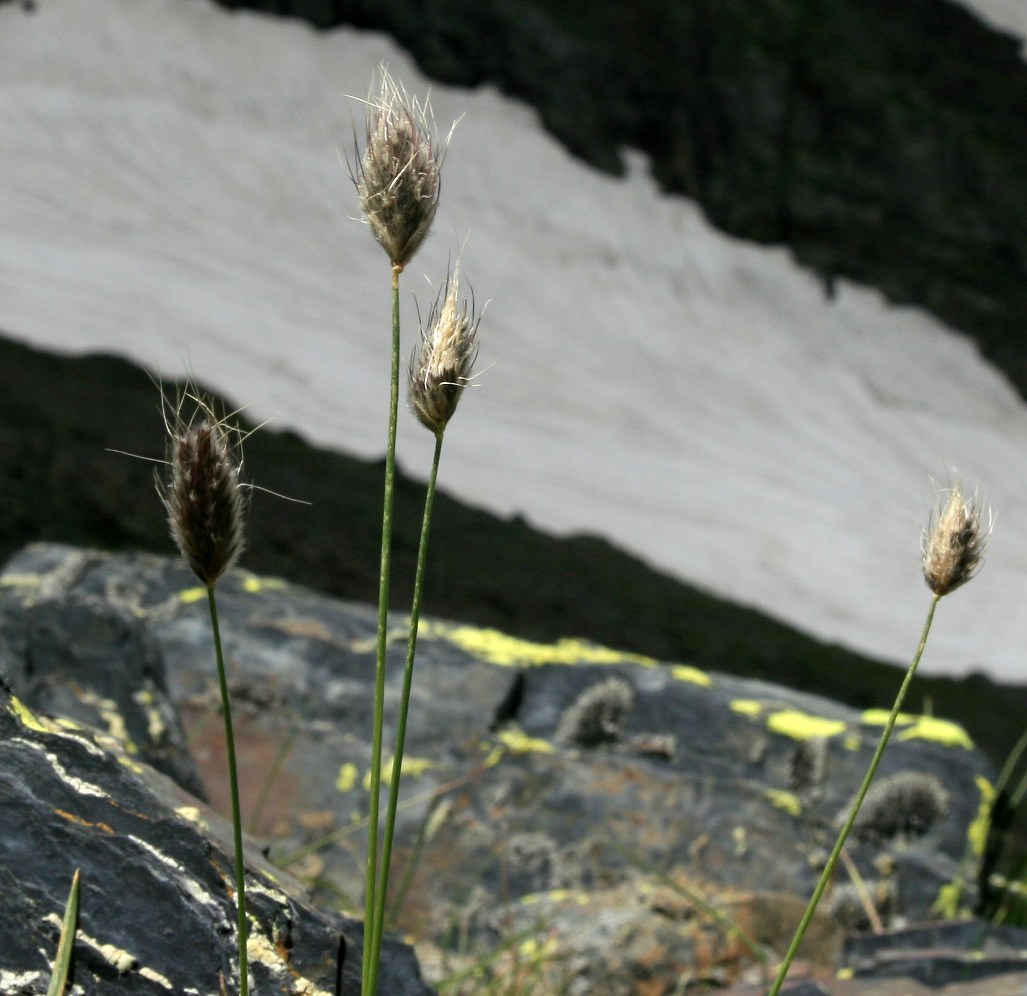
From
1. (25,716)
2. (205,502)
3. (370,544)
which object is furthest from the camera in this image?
(370,544)

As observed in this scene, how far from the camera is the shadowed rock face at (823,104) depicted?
12195 millimetres

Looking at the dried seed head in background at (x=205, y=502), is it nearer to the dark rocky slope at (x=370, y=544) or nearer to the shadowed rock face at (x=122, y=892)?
Answer: the shadowed rock face at (x=122, y=892)

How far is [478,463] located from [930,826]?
24.1 feet

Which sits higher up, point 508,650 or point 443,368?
point 443,368

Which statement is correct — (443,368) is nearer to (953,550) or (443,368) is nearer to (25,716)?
(953,550)

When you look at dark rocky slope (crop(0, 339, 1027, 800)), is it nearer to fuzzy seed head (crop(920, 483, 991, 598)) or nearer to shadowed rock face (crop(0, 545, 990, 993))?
shadowed rock face (crop(0, 545, 990, 993))

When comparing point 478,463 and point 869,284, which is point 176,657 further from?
point 869,284

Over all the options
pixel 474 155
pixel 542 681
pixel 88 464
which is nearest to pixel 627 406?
pixel 474 155

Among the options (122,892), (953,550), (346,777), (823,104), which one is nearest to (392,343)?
(953,550)

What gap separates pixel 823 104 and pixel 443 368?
39.5ft

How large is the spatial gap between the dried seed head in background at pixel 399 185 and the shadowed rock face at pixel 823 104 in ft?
38.3

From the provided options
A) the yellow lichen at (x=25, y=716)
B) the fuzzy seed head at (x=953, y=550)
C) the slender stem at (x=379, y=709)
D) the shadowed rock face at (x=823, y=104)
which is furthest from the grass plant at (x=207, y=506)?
the shadowed rock face at (x=823, y=104)

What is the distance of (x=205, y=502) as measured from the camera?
1171mm

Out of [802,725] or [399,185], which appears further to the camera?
[802,725]
